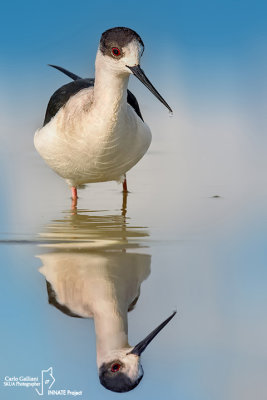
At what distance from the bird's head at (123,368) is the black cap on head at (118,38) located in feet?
8.11

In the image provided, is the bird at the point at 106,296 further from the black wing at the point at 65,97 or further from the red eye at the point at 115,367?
the black wing at the point at 65,97

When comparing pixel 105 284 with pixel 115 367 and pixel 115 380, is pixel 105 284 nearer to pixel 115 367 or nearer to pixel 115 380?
pixel 115 367

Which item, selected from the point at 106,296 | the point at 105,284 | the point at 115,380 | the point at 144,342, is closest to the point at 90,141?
the point at 105,284

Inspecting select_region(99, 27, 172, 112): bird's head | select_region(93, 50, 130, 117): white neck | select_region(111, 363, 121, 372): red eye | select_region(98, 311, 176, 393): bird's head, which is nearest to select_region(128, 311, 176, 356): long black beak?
select_region(98, 311, 176, 393): bird's head

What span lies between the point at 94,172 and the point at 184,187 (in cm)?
164

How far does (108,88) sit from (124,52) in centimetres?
34

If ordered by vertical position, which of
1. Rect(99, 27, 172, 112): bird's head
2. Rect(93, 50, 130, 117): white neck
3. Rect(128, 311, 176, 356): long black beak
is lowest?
Rect(128, 311, 176, 356): long black beak

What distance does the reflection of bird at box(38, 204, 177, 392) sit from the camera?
13.0 ft

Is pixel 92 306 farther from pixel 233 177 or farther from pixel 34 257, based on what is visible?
pixel 233 177

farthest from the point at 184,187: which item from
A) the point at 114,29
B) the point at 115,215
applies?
the point at 114,29

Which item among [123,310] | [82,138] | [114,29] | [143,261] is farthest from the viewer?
[82,138]

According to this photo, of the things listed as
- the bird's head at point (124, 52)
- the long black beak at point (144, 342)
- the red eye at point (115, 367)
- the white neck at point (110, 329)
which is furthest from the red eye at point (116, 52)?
the red eye at point (115, 367)

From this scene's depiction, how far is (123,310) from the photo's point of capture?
4.39 m

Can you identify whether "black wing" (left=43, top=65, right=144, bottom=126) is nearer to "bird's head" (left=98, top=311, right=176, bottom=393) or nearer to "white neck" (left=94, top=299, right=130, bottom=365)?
"white neck" (left=94, top=299, right=130, bottom=365)
